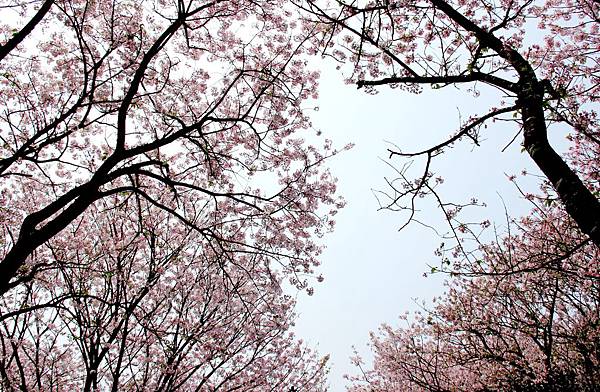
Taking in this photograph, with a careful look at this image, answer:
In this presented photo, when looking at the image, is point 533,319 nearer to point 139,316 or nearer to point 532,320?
point 532,320

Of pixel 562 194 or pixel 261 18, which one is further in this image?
pixel 261 18

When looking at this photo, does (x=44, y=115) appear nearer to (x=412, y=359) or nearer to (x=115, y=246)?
(x=115, y=246)

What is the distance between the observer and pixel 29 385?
9.77m

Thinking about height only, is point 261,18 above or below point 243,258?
above

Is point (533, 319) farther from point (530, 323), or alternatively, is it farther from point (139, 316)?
point (139, 316)

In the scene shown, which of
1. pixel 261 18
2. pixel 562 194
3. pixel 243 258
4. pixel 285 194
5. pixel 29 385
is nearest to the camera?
pixel 562 194

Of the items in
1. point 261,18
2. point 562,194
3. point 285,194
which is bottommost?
point 562,194

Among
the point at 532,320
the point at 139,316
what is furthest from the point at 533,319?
the point at 139,316

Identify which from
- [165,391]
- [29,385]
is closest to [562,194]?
[165,391]

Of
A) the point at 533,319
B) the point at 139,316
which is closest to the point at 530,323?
the point at 533,319

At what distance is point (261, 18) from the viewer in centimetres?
795

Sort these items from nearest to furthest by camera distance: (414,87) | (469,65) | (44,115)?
(469,65) → (414,87) → (44,115)

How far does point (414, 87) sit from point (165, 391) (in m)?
8.19

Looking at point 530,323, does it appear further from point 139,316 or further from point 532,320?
point 139,316
